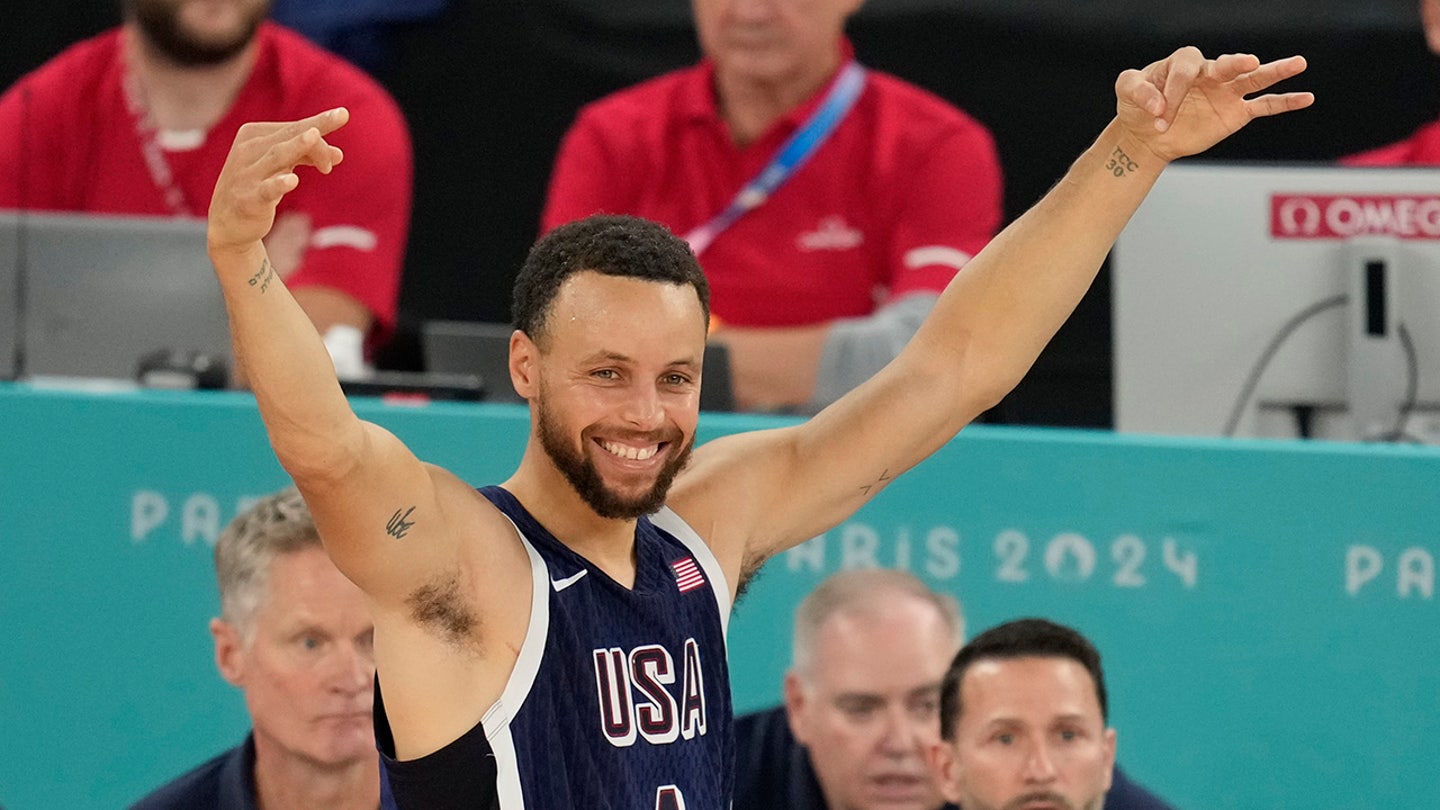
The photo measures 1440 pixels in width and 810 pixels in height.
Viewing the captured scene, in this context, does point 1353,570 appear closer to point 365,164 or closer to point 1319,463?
point 1319,463

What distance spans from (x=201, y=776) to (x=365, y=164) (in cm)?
208

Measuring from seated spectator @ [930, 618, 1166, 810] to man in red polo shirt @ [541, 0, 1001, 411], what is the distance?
1.68 metres

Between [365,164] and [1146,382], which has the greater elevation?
[365,164]

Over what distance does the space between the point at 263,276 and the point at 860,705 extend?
5.88ft

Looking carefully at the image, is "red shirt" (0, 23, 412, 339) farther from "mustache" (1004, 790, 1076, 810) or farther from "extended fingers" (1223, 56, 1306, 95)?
"extended fingers" (1223, 56, 1306, 95)

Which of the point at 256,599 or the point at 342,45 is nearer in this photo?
the point at 256,599

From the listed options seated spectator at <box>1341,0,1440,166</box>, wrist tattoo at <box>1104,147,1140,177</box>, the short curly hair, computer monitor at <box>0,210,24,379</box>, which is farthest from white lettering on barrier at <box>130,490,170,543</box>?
seated spectator at <box>1341,0,1440,166</box>

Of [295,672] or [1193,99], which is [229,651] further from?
[1193,99]

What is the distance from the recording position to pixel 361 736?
368 centimetres

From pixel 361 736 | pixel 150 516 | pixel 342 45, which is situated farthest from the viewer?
pixel 342 45

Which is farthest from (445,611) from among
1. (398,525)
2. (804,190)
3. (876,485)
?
(804,190)

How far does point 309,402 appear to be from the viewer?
2303 mm

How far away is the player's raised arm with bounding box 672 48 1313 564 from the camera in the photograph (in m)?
2.72

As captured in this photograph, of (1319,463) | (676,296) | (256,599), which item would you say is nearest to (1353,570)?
(1319,463)
